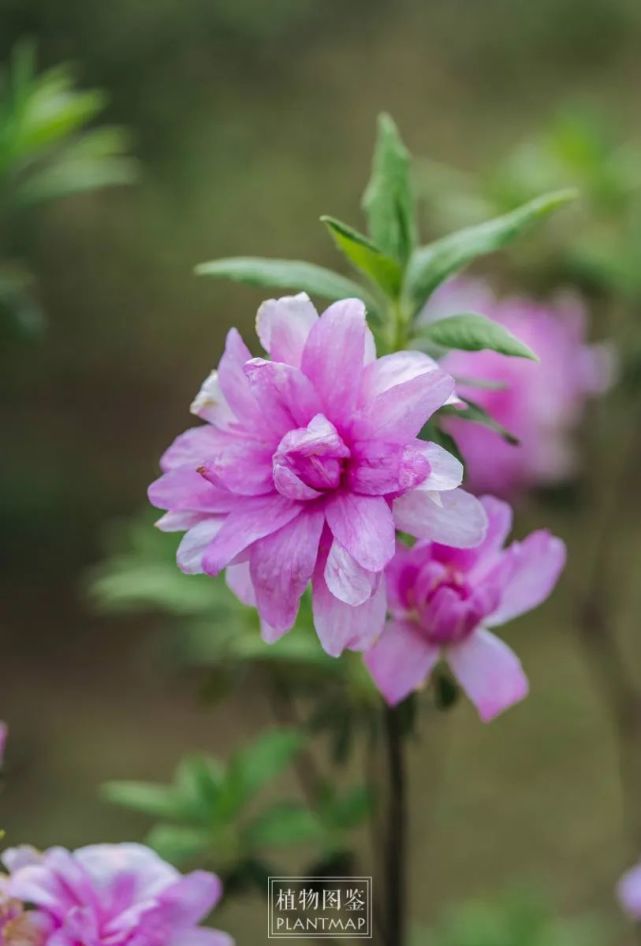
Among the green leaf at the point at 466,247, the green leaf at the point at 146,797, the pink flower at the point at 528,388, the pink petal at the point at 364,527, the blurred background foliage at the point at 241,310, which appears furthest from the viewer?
the blurred background foliage at the point at 241,310

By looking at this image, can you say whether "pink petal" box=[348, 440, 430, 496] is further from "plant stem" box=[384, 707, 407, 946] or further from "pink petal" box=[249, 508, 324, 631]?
"plant stem" box=[384, 707, 407, 946]

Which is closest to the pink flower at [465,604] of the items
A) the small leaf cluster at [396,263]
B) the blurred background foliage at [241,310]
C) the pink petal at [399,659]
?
the pink petal at [399,659]

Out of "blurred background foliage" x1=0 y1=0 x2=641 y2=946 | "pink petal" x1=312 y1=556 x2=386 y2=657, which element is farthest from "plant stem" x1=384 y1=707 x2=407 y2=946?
"blurred background foliage" x1=0 y1=0 x2=641 y2=946

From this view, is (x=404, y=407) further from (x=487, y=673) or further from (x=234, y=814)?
(x=234, y=814)

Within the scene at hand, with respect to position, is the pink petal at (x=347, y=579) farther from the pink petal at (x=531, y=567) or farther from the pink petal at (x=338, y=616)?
the pink petal at (x=531, y=567)

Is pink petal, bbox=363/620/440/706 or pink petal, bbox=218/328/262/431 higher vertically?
pink petal, bbox=218/328/262/431

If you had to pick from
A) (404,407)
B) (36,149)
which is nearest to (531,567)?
(404,407)

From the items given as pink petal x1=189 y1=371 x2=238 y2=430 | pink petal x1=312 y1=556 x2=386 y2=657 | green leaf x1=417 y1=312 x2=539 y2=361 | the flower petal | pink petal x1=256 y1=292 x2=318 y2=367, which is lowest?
pink petal x1=312 y1=556 x2=386 y2=657

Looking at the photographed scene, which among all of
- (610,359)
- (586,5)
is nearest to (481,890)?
(610,359)

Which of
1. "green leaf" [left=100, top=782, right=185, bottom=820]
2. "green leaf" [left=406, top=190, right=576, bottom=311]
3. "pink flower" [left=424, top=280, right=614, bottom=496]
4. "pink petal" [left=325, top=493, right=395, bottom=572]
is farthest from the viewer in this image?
"pink flower" [left=424, top=280, right=614, bottom=496]
